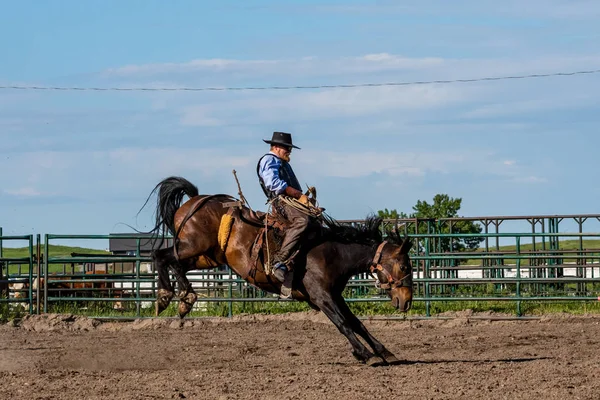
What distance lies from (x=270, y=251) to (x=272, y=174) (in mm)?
715

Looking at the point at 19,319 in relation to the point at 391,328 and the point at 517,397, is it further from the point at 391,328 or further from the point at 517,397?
the point at 517,397

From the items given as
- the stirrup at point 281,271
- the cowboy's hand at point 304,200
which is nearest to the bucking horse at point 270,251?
the stirrup at point 281,271

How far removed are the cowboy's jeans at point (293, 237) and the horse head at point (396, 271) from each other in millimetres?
711

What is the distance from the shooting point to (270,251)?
345 inches

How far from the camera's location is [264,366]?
8.78 metres

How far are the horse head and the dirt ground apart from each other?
0.60 metres

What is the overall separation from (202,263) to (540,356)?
3.42 m

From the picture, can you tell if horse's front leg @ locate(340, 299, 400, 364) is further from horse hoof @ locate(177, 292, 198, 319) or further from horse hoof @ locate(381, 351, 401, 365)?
horse hoof @ locate(177, 292, 198, 319)

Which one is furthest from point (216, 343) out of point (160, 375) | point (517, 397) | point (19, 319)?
point (517, 397)

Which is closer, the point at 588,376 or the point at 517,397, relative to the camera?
the point at 517,397

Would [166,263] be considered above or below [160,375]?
above

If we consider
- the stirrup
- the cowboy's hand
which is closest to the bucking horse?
the stirrup

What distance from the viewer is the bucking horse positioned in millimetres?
8500

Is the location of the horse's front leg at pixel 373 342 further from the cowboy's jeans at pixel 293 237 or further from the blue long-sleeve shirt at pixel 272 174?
the blue long-sleeve shirt at pixel 272 174
